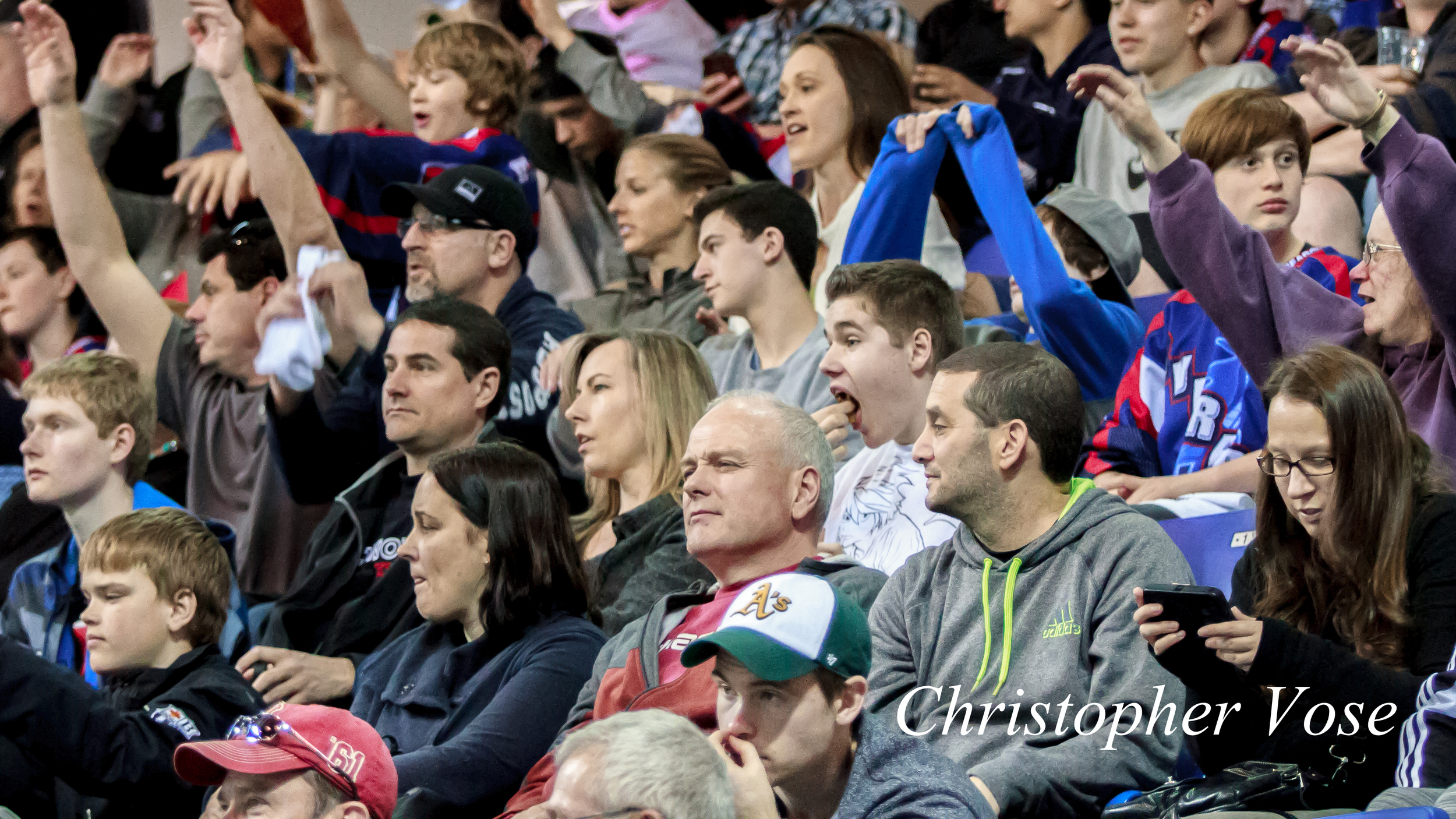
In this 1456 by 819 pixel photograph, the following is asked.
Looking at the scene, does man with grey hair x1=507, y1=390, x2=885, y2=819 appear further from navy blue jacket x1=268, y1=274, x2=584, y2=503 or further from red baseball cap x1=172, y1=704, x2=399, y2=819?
navy blue jacket x1=268, y1=274, x2=584, y2=503

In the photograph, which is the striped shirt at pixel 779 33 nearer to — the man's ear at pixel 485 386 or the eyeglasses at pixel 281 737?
the man's ear at pixel 485 386

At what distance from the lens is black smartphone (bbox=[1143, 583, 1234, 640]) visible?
2438 mm

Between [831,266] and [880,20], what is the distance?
5.71 ft

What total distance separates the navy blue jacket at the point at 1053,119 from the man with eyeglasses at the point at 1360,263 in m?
1.68

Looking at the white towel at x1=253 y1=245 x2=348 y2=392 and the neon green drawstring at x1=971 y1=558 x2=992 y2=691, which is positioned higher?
the neon green drawstring at x1=971 y1=558 x2=992 y2=691

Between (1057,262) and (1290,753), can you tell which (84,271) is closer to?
(1057,262)

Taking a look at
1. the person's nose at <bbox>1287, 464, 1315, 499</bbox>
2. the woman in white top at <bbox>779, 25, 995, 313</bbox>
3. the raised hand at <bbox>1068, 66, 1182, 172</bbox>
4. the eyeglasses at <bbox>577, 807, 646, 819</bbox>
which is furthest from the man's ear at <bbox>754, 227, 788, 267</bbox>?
the eyeglasses at <bbox>577, 807, 646, 819</bbox>

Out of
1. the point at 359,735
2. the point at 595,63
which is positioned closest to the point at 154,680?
the point at 359,735

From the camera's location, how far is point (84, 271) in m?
5.23

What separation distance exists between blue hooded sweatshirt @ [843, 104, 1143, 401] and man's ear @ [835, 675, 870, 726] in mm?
1743

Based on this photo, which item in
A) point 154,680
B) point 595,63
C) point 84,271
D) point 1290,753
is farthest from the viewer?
point 595,63

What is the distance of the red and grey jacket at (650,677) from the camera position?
8.98ft

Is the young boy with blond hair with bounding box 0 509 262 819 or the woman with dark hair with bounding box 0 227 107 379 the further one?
the woman with dark hair with bounding box 0 227 107 379

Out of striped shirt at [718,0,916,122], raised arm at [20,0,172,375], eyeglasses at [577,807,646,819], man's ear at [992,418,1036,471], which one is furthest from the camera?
striped shirt at [718,0,916,122]
